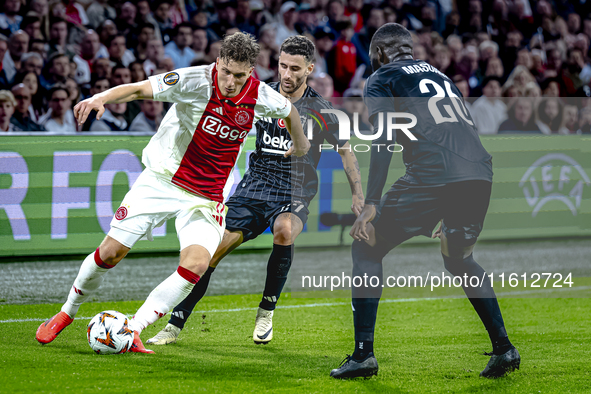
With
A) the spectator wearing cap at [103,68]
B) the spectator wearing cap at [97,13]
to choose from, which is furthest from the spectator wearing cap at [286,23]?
the spectator wearing cap at [103,68]

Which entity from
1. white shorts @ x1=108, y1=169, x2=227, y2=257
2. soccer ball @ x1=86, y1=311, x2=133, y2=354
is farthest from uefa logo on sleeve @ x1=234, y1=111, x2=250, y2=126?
soccer ball @ x1=86, y1=311, x2=133, y2=354

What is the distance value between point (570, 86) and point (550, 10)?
8.65ft

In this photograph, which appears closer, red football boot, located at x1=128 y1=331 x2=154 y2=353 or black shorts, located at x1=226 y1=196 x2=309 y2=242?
red football boot, located at x1=128 y1=331 x2=154 y2=353

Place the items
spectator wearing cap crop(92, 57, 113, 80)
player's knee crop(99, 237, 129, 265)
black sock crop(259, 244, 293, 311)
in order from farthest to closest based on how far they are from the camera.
Result: spectator wearing cap crop(92, 57, 113, 80) < black sock crop(259, 244, 293, 311) < player's knee crop(99, 237, 129, 265)

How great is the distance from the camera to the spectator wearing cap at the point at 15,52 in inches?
337

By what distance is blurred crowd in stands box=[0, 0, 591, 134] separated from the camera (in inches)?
331

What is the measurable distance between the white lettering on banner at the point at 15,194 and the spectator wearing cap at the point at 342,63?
16.7 ft

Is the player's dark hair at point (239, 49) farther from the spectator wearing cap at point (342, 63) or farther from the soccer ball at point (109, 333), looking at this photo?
the spectator wearing cap at point (342, 63)

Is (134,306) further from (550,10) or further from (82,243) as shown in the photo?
(550,10)

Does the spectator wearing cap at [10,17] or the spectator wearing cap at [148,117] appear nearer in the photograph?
the spectator wearing cap at [148,117]

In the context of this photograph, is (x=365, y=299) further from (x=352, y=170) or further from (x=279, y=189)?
(x=279, y=189)

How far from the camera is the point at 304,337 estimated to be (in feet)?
16.8

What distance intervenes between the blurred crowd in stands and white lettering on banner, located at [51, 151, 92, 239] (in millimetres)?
333

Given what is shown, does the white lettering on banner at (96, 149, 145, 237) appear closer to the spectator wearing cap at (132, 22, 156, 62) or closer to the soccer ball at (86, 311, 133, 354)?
Answer: the spectator wearing cap at (132, 22, 156, 62)
